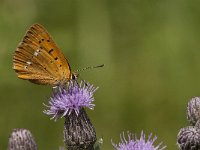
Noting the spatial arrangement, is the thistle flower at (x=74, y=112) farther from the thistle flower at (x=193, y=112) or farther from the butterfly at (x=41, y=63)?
the thistle flower at (x=193, y=112)

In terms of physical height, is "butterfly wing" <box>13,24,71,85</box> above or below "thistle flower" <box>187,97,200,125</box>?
above

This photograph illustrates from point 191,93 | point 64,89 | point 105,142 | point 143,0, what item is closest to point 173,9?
point 143,0

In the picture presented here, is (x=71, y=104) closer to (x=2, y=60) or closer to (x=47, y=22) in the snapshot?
(x=2, y=60)

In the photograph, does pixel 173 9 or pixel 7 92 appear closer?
pixel 7 92

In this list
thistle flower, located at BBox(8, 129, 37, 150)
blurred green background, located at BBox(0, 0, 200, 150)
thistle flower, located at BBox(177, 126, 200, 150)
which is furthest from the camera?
blurred green background, located at BBox(0, 0, 200, 150)

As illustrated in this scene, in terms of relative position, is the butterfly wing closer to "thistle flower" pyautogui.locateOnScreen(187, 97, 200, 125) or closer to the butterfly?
the butterfly

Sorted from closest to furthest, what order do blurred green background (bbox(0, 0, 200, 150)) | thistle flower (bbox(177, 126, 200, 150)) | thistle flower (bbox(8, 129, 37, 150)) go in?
1. thistle flower (bbox(177, 126, 200, 150))
2. thistle flower (bbox(8, 129, 37, 150))
3. blurred green background (bbox(0, 0, 200, 150))

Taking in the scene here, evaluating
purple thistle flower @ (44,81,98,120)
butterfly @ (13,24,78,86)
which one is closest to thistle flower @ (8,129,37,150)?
purple thistle flower @ (44,81,98,120)

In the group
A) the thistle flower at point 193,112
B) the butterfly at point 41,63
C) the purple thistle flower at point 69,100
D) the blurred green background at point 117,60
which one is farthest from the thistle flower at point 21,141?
the blurred green background at point 117,60
